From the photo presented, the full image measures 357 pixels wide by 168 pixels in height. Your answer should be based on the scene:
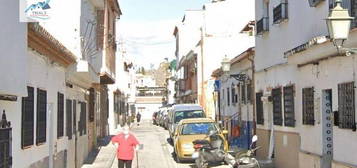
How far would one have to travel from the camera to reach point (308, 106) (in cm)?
1530

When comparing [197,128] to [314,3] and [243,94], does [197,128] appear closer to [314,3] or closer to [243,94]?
[243,94]

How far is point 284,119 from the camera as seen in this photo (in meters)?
17.7

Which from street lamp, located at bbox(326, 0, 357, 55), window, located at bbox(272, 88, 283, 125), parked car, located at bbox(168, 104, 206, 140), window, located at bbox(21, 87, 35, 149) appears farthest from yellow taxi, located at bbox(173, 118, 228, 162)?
street lamp, located at bbox(326, 0, 357, 55)

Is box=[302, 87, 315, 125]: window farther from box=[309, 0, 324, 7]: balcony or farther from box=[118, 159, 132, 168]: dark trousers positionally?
box=[118, 159, 132, 168]: dark trousers

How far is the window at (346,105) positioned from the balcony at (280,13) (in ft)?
16.3

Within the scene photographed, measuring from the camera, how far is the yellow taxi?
23297 millimetres

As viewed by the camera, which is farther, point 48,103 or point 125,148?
point 125,148

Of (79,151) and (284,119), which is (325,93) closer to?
(284,119)

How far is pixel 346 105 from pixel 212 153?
6678 millimetres

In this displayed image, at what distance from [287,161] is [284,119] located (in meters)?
1.18

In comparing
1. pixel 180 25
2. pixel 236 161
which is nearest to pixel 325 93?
pixel 236 161

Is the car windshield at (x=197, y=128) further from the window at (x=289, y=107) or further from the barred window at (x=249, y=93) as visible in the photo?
the window at (x=289, y=107)

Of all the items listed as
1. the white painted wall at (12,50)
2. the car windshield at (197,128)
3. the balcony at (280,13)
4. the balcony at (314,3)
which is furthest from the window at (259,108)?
the white painted wall at (12,50)

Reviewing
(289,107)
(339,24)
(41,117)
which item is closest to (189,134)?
(289,107)
